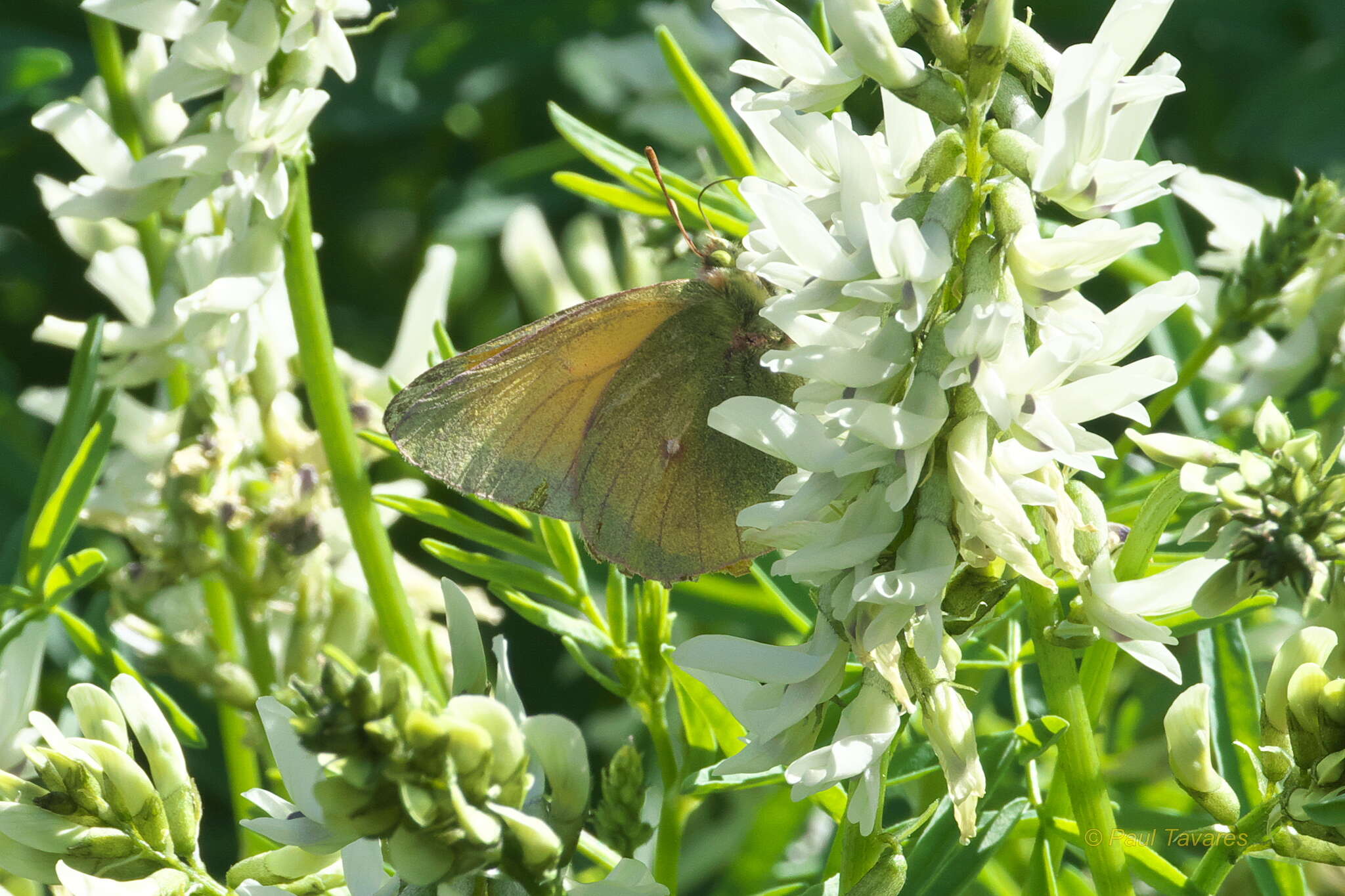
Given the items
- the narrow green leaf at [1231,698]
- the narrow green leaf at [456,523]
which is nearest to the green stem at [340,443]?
the narrow green leaf at [456,523]

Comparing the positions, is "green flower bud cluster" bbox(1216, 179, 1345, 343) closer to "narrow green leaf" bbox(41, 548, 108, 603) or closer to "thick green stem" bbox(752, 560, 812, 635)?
"thick green stem" bbox(752, 560, 812, 635)

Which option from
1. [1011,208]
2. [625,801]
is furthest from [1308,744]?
[625,801]

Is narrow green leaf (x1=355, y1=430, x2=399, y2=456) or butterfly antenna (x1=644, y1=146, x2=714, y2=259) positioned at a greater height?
butterfly antenna (x1=644, y1=146, x2=714, y2=259)

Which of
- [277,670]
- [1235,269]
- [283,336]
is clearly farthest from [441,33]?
[1235,269]

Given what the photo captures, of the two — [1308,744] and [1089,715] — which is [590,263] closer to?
[1089,715]

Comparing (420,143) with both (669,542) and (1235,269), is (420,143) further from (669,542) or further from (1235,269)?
(1235,269)

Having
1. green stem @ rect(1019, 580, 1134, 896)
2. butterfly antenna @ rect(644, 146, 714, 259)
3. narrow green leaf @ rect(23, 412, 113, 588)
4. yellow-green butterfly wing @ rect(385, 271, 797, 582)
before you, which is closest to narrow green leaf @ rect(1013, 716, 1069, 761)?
green stem @ rect(1019, 580, 1134, 896)
